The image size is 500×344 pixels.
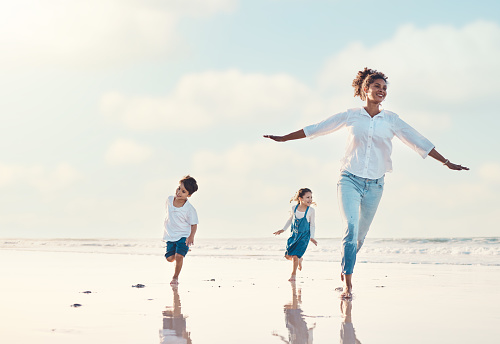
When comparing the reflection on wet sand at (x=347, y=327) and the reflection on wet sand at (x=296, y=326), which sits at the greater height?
the reflection on wet sand at (x=347, y=327)

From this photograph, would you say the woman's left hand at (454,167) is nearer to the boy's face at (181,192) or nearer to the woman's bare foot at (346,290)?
the woman's bare foot at (346,290)

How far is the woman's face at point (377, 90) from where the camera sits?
647 cm

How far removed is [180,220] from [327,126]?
12.0ft

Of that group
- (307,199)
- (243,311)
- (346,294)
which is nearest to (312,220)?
(307,199)

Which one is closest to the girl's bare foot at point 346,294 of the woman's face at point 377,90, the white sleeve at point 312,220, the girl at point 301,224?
the woman's face at point 377,90

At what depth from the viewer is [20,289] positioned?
7020mm

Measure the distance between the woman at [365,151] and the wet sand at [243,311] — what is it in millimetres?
837

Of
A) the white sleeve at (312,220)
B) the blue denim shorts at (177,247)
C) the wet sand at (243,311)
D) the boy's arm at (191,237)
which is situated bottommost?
the wet sand at (243,311)

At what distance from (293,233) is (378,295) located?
3.79 meters

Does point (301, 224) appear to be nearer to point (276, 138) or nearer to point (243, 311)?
point (276, 138)

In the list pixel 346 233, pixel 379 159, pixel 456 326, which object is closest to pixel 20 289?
pixel 346 233

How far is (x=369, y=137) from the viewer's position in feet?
20.9

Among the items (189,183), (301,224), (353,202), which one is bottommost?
(301,224)

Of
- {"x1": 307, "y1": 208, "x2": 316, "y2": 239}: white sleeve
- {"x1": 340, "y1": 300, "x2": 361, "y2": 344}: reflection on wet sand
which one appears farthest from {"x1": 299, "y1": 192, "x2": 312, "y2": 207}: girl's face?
{"x1": 340, "y1": 300, "x2": 361, "y2": 344}: reflection on wet sand
